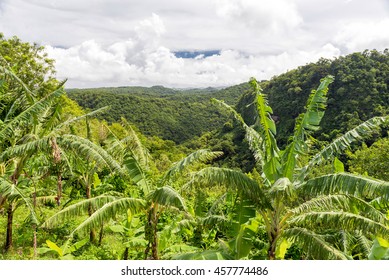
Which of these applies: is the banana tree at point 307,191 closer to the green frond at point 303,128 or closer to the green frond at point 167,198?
the green frond at point 303,128

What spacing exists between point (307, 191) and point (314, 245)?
73 cm

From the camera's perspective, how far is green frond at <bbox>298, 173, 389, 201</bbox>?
13.5ft

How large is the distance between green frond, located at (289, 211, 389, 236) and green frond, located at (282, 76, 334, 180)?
0.78 meters

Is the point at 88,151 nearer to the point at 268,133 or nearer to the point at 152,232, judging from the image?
the point at 152,232

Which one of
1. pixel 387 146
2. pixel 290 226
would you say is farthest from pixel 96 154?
pixel 387 146

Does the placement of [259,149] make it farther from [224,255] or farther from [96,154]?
[96,154]

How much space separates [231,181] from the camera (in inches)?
178

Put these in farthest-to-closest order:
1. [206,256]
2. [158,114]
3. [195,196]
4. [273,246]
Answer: [158,114]
[195,196]
[273,246]
[206,256]

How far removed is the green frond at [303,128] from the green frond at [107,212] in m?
2.25

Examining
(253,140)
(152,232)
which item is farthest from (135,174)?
(253,140)

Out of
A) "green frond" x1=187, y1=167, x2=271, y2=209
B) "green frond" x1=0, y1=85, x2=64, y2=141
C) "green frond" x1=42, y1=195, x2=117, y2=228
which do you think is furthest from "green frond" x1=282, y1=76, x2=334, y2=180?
"green frond" x1=0, y1=85, x2=64, y2=141

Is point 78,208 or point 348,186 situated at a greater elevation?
point 348,186

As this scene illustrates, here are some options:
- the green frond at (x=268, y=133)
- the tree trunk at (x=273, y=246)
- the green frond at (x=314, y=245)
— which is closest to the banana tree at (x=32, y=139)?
the green frond at (x=268, y=133)

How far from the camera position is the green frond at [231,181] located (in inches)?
177
